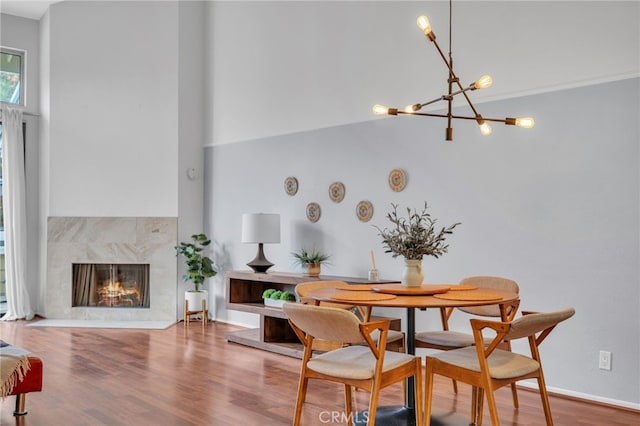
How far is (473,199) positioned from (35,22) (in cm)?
607

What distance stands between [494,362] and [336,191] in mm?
3053

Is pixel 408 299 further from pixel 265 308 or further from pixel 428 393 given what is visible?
pixel 265 308

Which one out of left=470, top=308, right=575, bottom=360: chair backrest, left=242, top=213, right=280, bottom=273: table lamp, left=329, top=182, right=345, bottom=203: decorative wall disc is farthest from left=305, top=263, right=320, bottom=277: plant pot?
left=470, top=308, right=575, bottom=360: chair backrest

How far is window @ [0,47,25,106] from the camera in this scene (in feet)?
23.6

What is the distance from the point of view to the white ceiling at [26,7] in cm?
691

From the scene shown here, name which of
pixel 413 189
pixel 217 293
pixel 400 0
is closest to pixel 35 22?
pixel 217 293

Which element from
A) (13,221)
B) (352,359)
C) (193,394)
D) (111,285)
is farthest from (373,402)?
(13,221)

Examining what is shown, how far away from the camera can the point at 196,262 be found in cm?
673

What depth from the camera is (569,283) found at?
4023 mm

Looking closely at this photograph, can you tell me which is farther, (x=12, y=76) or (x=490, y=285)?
(x=12, y=76)

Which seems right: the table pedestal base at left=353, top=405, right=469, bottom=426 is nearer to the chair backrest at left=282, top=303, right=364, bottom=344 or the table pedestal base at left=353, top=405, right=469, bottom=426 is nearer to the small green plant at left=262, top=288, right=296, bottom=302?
the chair backrest at left=282, top=303, right=364, bottom=344

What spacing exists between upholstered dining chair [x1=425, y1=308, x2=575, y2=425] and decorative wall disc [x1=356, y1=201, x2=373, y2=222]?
2.43m

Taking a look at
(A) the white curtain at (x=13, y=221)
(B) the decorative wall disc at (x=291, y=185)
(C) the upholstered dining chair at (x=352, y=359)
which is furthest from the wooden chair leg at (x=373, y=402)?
(A) the white curtain at (x=13, y=221)

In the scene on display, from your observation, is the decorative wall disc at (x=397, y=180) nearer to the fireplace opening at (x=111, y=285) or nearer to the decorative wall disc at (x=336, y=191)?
the decorative wall disc at (x=336, y=191)
